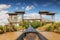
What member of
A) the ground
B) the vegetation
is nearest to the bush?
the vegetation

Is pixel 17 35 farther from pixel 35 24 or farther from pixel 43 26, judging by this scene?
pixel 43 26

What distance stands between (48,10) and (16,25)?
618 millimetres

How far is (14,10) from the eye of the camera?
318 cm

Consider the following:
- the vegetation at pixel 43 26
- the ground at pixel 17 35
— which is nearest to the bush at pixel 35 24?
the vegetation at pixel 43 26

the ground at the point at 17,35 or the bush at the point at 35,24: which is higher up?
the bush at the point at 35,24

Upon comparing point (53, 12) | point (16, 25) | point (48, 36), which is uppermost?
point (53, 12)

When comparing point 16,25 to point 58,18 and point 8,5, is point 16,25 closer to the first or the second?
point 8,5

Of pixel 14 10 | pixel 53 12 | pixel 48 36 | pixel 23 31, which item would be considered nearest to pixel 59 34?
pixel 48 36

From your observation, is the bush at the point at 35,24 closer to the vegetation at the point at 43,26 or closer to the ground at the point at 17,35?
the vegetation at the point at 43,26

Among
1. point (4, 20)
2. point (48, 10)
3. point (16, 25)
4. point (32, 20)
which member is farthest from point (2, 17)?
point (48, 10)

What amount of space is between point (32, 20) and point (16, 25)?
0.29 metres

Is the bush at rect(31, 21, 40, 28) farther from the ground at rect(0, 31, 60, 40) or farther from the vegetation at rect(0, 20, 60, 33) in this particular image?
the ground at rect(0, 31, 60, 40)

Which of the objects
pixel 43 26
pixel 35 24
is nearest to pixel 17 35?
pixel 35 24

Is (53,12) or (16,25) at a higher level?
(53,12)
